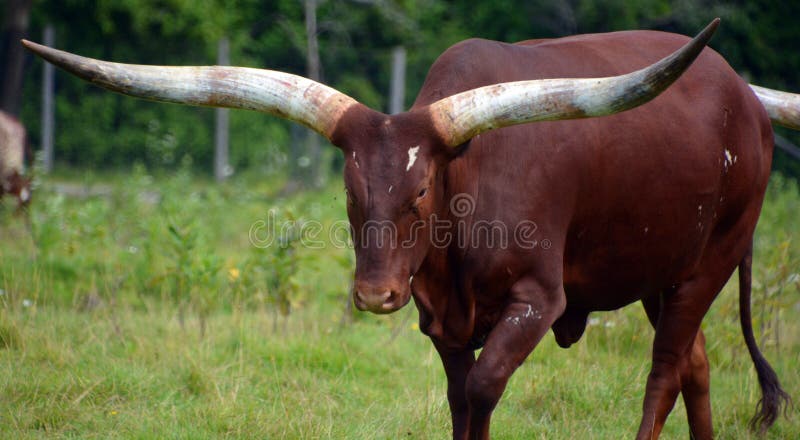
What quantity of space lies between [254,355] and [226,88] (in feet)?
7.41

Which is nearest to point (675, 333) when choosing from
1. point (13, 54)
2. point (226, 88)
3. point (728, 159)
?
point (728, 159)

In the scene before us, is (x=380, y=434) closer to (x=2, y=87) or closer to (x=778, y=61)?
(x=2, y=87)

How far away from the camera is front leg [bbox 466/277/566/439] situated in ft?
10.6

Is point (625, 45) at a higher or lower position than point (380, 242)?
higher

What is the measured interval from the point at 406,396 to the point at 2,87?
36.2ft

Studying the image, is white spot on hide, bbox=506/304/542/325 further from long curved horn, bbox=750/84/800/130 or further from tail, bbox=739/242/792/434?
long curved horn, bbox=750/84/800/130

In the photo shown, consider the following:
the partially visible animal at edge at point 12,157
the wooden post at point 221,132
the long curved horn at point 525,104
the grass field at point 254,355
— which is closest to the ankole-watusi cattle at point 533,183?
the long curved horn at point 525,104

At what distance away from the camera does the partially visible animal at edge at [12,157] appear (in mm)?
8320

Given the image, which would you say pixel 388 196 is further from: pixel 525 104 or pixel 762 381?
pixel 762 381

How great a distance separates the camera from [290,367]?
4980 millimetres

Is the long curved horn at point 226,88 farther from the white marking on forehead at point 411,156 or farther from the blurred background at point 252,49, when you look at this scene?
the blurred background at point 252,49

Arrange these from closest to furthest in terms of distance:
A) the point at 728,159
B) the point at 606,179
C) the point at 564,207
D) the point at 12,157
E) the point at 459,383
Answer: the point at 564,207, the point at 606,179, the point at 459,383, the point at 728,159, the point at 12,157

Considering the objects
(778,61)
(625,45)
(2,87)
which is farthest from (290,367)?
(778,61)

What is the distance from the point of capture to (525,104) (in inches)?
119
